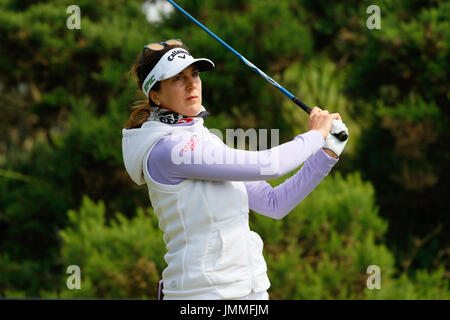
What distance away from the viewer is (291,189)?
8.07 ft

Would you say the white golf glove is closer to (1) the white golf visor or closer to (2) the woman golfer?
(2) the woman golfer

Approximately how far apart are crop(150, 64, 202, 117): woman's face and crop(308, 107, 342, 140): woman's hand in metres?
0.41

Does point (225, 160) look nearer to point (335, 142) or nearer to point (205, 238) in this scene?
point (205, 238)

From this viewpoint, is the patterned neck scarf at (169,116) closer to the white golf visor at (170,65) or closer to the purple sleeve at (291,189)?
the white golf visor at (170,65)

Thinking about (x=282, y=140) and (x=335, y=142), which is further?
(x=282, y=140)

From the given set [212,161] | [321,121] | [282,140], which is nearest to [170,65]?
[212,161]

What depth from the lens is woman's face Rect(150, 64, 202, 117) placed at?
2346 mm

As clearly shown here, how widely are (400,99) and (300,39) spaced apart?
85.4 inches

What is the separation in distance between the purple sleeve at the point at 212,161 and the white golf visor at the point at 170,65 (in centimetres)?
22

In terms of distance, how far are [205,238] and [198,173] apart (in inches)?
8.3

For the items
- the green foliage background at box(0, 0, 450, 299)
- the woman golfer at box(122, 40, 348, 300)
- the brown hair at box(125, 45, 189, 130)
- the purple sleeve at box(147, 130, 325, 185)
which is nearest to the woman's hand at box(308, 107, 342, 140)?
the woman golfer at box(122, 40, 348, 300)

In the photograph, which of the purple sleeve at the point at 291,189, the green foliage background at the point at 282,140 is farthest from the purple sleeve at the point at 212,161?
the green foliage background at the point at 282,140

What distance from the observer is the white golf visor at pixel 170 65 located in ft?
7.55
